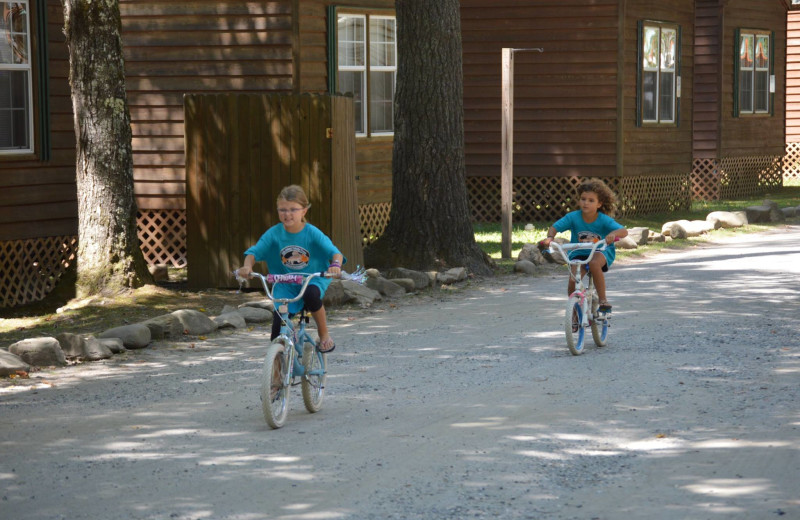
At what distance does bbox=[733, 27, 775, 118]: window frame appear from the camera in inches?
1104

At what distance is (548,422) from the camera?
724 cm

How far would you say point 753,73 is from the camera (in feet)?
95.6

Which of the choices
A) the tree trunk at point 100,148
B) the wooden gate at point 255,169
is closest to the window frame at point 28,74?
the tree trunk at point 100,148

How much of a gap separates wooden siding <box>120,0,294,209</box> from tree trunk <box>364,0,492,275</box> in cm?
230

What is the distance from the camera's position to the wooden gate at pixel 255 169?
525 inches

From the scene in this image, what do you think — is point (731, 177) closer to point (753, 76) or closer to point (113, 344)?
point (753, 76)

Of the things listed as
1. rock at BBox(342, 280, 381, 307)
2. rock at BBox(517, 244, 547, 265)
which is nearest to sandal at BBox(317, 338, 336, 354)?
rock at BBox(342, 280, 381, 307)

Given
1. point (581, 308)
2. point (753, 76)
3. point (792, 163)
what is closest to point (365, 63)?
point (581, 308)

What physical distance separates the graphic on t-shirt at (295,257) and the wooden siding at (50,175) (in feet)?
24.3

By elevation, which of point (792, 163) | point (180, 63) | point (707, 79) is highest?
point (707, 79)

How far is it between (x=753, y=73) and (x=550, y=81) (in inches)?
342

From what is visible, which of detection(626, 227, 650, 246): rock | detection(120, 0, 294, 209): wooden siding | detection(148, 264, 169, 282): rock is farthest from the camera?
detection(626, 227, 650, 246): rock

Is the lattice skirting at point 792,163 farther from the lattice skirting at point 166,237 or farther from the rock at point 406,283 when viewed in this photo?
the rock at point 406,283

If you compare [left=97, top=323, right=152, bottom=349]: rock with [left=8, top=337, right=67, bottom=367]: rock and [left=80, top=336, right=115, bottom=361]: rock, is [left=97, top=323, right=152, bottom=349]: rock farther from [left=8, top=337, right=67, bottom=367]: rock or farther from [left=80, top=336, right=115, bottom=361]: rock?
[left=8, top=337, right=67, bottom=367]: rock
